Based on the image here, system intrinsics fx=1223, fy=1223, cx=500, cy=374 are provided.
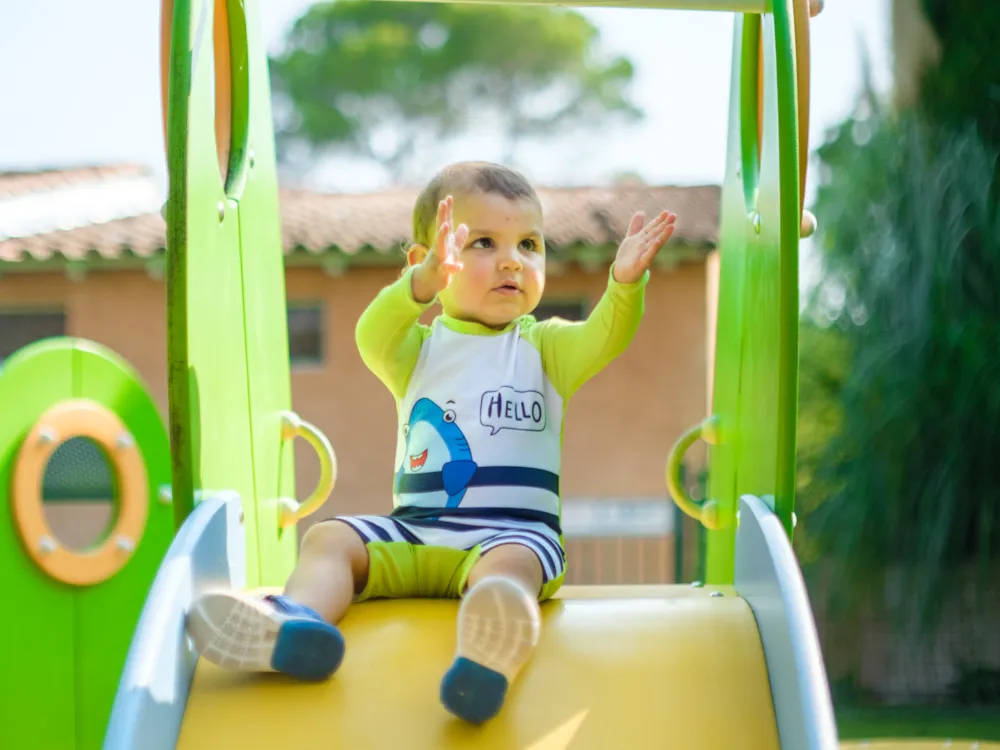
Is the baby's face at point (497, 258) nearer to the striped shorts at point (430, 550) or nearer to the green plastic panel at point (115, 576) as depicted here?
the striped shorts at point (430, 550)

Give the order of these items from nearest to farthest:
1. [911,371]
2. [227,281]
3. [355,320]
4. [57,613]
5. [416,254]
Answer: [227,281] < [416,254] < [57,613] < [911,371] < [355,320]

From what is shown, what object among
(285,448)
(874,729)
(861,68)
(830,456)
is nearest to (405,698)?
(285,448)

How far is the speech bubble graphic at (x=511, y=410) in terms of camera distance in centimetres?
208

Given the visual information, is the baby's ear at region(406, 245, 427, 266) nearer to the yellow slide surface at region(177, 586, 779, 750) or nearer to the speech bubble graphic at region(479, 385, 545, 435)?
the speech bubble graphic at region(479, 385, 545, 435)

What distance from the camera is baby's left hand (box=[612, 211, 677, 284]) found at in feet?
6.54

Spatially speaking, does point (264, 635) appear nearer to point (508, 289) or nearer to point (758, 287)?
point (508, 289)

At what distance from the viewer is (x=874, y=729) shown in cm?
676

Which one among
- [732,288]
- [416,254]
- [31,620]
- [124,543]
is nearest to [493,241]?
[416,254]

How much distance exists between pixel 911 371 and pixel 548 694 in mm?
6670

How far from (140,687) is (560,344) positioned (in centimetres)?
97

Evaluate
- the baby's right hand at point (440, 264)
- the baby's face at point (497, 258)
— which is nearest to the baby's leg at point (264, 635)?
the baby's right hand at point (440, 264)

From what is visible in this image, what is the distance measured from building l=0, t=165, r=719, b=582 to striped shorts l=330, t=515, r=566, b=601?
8047 millimetres

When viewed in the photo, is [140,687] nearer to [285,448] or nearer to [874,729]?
[285,448]

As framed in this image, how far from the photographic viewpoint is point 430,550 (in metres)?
1.96
